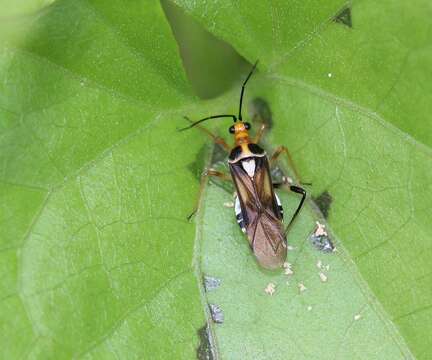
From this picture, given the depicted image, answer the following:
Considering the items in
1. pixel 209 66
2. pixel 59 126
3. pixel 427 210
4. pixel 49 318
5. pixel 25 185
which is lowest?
pixel 427 210

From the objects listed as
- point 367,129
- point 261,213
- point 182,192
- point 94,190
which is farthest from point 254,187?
point 94,190

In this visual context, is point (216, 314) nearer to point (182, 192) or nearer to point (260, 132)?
point (182, 192)

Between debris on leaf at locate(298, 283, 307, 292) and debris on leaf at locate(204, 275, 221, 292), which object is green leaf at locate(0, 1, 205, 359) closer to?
debris on leaf at locate(204, 275, 221, 292)

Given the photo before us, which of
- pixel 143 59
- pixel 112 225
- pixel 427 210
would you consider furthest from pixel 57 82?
pixel 427 210

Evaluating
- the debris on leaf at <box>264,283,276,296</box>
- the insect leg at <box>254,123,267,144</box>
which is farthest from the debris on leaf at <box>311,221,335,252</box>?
the insect leg at <box>254,123,267,144</box>

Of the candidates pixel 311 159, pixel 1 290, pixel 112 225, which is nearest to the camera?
pixel 1 290

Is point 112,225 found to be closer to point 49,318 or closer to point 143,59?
point 49,318

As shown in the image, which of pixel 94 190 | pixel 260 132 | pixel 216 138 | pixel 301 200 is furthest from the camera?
pixel 260 132
